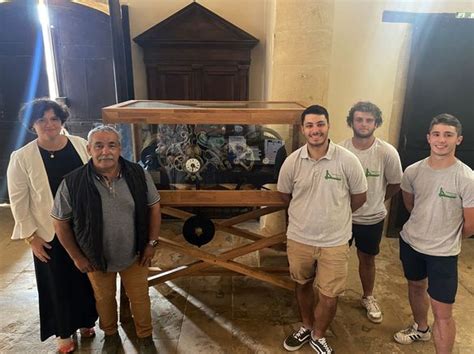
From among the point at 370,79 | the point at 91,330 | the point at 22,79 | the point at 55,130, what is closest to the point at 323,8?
the point at 370,79

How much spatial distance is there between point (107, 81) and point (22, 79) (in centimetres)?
104

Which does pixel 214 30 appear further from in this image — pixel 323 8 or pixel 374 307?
pixel 374 307

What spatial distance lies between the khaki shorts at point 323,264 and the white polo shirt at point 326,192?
0.04 m

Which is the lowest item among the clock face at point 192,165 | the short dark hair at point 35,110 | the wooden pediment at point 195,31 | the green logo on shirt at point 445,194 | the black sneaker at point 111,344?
the black sneaker at point 111,344

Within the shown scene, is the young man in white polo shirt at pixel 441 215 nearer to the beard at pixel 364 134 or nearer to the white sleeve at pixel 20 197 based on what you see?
the beard at pixel 364 134

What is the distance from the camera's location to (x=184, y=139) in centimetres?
225

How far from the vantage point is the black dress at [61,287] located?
1.93 metres

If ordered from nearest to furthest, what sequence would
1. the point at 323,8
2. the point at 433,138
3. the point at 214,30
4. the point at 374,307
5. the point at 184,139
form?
the point at 433,138, the point at 184,139, the point at 374,307, the point at 323,8, the point at 214,30

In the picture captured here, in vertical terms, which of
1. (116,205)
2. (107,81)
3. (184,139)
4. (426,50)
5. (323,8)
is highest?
(323,8)

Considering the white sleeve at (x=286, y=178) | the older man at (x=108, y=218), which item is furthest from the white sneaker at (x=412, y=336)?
the older man at (x=108, y=218)

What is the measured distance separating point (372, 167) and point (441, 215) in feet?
1.72

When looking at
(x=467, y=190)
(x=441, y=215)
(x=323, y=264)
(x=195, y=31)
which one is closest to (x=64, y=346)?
(x=323, y=264)

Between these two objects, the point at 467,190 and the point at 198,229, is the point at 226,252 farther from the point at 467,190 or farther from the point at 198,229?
the point at 467,190

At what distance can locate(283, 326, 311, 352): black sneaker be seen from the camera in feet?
7.39
